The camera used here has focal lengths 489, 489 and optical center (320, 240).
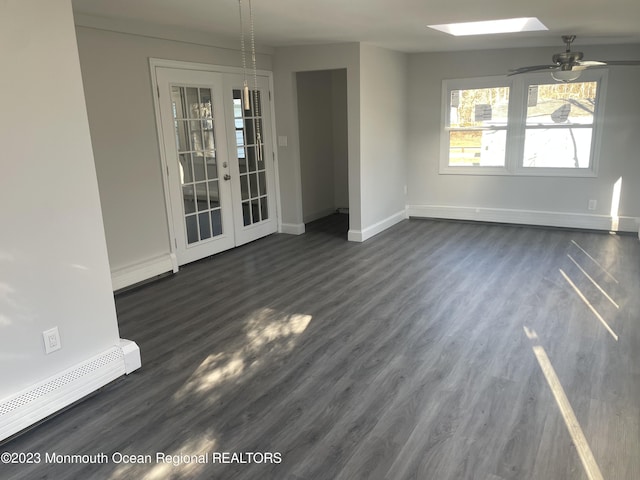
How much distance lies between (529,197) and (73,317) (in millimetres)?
5853

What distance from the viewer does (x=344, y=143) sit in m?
7.75

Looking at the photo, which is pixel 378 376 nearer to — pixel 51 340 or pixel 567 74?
pixel 51 340

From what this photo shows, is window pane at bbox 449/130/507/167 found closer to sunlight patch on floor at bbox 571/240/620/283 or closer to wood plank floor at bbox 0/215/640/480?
sunlight patch on floor at bbox 571/240/620/283

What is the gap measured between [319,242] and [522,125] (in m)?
3.14

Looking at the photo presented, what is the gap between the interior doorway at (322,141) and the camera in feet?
23.5

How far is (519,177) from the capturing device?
6691 millimetres

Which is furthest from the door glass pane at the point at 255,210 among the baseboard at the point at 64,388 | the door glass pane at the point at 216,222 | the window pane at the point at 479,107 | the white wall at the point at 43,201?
the white wall at the point at 43,201

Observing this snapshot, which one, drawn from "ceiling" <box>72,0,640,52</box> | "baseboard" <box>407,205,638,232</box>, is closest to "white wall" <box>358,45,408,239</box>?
"baseboard" <box>407,205,638,232</box>

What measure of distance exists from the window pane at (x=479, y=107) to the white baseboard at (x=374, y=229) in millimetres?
1527

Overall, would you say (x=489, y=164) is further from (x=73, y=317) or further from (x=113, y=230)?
(x=73, y=317)

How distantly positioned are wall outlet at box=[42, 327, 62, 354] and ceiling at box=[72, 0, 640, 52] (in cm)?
239

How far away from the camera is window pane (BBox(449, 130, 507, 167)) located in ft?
22.2

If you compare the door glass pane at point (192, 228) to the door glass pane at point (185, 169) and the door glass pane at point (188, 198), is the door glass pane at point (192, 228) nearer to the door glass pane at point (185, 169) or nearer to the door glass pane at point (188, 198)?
the door glass pane at point (188, 198)

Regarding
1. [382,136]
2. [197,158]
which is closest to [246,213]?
[197,158]
